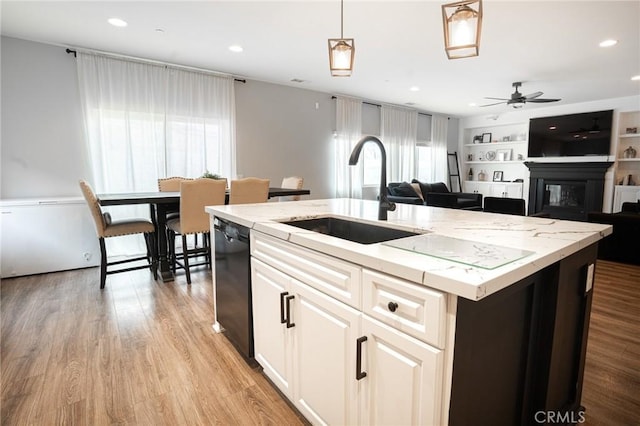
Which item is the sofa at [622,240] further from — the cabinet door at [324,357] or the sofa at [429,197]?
the cabinet door at [324,357]

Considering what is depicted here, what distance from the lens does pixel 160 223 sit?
11.2ft

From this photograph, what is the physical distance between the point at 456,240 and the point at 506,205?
13.6 ft

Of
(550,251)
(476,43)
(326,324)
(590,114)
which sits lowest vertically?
(326,324)

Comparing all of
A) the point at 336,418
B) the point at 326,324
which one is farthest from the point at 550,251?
the point at 336,418

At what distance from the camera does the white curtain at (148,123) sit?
3877 mm

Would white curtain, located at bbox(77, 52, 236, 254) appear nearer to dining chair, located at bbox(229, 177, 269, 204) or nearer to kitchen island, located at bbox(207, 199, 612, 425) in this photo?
dining chair, located at bbox(229, 177, 269, 204)

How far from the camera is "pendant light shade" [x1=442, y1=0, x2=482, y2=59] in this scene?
161 centimetres

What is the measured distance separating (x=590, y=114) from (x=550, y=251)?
25.1ft

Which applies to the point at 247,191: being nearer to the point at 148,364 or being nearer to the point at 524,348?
the point at 148,364

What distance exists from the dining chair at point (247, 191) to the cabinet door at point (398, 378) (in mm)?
2541

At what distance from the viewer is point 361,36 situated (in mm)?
3410

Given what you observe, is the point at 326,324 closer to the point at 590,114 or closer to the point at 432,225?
the point at 432,225

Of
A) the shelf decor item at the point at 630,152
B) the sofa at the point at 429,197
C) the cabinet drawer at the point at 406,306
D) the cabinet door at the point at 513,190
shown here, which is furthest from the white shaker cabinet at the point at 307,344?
the cabinet door at the point at 513,190

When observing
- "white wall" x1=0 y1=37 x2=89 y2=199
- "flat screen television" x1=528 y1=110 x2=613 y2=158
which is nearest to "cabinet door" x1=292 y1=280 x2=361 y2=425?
"white wall" x1=0 y1=37 x2=89 y2=199
